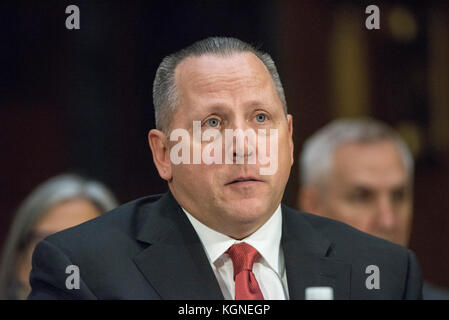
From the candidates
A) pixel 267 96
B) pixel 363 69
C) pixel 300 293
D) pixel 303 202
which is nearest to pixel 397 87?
pixel 363 69

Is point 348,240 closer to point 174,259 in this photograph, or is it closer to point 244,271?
point 244,271

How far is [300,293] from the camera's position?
5.71 feet

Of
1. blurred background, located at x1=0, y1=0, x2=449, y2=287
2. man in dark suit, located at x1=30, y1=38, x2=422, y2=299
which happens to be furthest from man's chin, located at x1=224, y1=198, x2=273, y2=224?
blurred background, located at x1=0, y1=0, x2=449, y2=287

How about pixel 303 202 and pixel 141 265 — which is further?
pixel 303 202

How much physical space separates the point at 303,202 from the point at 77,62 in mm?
941

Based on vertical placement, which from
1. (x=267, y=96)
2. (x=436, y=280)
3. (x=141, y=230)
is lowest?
(x=436, y=280)

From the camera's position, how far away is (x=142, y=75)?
2375 mm

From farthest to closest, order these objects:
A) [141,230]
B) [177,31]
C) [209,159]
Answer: [177,31] < [141,230] < [209,159]

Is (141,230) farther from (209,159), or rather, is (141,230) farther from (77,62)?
(77,62)

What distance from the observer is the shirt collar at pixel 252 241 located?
1.79 metres

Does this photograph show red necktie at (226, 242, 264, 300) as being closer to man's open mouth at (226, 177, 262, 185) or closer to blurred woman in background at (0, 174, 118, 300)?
man's open mouth at (226, 177, 262, 185)

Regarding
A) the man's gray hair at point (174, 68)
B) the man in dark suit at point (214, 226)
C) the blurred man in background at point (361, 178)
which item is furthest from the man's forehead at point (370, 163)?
the man's gray hair at point (174, 68)

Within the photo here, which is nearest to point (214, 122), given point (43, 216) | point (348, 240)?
point (348, 240)

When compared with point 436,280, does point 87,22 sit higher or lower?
higher
